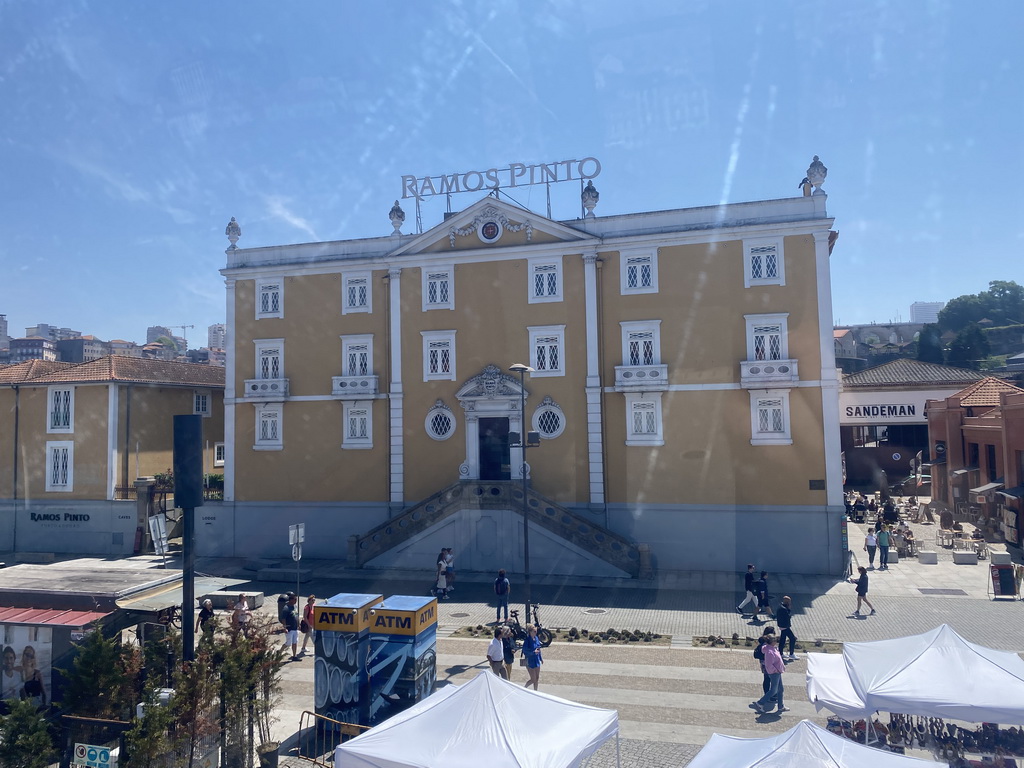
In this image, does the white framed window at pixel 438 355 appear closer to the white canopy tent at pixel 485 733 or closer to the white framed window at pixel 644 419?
the white framed window at pixel 644 419

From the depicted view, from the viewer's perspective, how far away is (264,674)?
39.4 ft

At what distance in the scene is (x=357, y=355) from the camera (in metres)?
32.0

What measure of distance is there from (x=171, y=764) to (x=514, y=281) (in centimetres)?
2273

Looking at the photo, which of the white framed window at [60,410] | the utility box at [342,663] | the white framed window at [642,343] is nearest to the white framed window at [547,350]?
the white framed window at [642,343]

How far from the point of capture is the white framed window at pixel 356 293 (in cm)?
3200

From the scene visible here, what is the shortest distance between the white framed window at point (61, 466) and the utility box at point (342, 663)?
91.8 feet

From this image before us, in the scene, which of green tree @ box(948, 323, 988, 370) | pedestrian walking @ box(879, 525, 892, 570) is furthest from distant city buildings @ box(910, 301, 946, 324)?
pedestrian walking @ box(879, 525, 892, 570)

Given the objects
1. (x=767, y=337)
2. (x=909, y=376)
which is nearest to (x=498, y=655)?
(x=767, y=337)

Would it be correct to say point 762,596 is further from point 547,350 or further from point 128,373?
point 128,373

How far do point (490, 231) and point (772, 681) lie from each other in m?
21.5

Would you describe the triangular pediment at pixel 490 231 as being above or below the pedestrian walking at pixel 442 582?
above

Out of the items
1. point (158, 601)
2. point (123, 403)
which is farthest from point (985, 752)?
point (123, 403)

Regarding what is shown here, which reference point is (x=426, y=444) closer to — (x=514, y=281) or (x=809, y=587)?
(x=514, y=281)

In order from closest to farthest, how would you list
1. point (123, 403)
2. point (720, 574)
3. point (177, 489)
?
1. point (177, 489)
2. point (720, 574)
3. point (123, 403)
